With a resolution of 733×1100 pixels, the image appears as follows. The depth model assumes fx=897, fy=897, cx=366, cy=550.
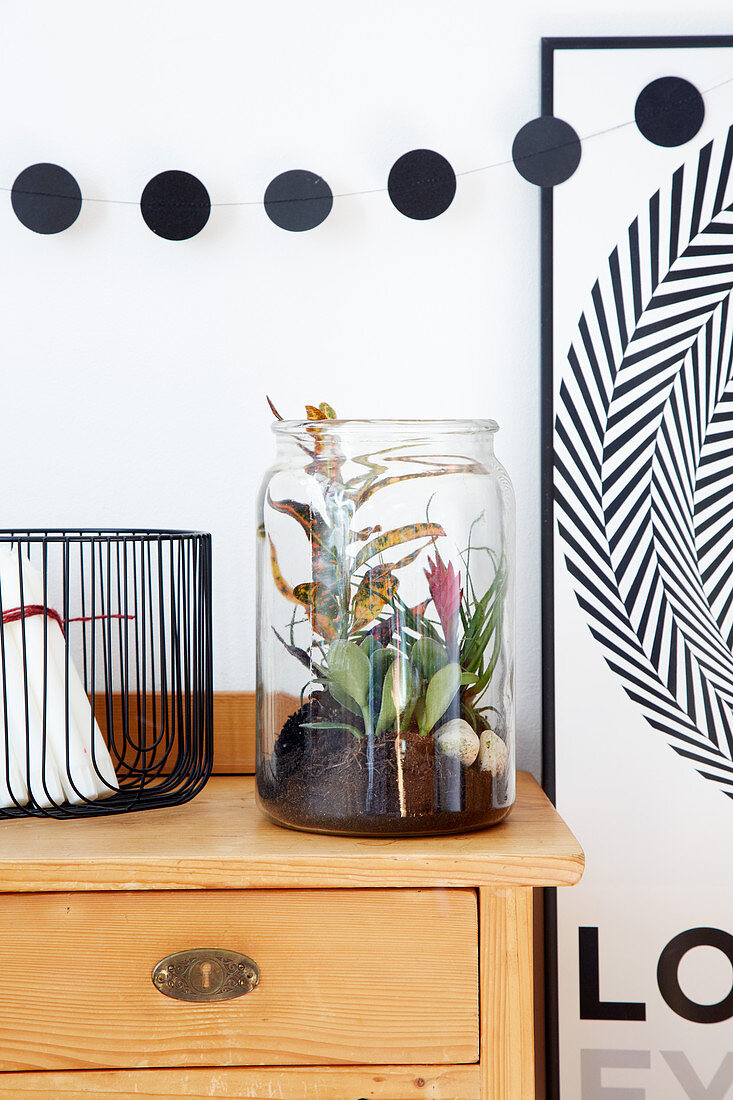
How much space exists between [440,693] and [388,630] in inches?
2.5

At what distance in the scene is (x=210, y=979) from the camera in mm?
666

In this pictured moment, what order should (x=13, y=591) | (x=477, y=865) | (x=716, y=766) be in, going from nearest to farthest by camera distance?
(x=477, y=865) → (x=13, y=591) → (x=716, y=766)

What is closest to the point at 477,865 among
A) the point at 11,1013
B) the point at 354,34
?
the point at 11,1013

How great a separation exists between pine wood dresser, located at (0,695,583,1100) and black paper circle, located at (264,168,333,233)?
67 centimetres

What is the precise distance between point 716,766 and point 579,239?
59 centimetres

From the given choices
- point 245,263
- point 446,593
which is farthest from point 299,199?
point 446,593

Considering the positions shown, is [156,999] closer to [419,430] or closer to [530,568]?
[419,430]

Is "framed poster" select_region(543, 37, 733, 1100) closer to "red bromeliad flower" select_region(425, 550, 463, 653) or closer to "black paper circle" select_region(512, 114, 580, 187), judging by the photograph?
"black paper circle" select_region(512, 114, 580, 187)

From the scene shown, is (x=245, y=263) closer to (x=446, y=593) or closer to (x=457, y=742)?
(x=446, y=593)

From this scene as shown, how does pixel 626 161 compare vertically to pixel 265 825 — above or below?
above

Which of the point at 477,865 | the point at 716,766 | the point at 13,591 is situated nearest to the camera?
the point at 477,865

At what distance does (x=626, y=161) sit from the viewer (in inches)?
38.5

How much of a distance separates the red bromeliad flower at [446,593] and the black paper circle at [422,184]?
46 cm

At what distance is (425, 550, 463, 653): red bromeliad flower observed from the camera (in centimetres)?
72
